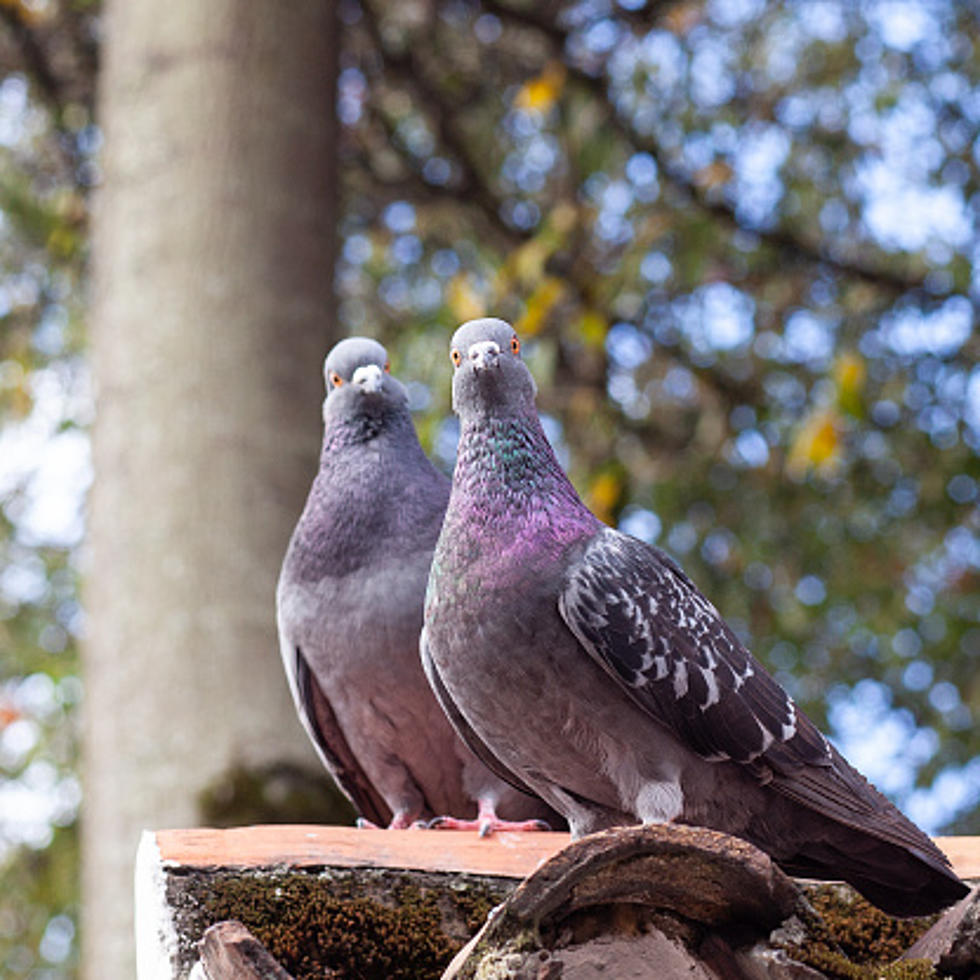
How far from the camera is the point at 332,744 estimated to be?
330 cm

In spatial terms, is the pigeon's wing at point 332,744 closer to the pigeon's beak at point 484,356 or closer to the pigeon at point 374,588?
the pigeon at point 374,588

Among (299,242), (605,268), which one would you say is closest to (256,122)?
(299,242)

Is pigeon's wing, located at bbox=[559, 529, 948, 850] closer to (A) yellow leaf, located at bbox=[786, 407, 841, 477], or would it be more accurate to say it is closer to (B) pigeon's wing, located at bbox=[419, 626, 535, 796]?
(B) pigeon's wing, located at bbox=[419, 626, 535, 796]

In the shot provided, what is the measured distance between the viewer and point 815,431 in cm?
586

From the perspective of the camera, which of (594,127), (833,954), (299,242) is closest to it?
(833,954)

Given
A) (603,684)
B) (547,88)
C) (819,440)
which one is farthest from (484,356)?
(547,88)

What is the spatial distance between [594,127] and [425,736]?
164 inches

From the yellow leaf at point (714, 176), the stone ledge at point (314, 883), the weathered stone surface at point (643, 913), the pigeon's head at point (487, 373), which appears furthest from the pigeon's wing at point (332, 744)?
the yellow leaf at point (714, 176)

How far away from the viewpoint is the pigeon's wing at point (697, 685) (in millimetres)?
2115

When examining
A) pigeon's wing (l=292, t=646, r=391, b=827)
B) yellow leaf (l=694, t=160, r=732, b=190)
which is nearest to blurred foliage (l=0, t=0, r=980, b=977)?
yellow leaf (l=694, t=160, r=732, b=190)

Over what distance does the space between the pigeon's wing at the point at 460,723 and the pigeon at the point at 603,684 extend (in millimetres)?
11

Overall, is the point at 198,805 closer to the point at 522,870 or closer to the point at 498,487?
the point at 522,870

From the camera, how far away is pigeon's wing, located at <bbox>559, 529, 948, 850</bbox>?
212cm

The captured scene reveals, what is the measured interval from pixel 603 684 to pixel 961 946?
0.58m
